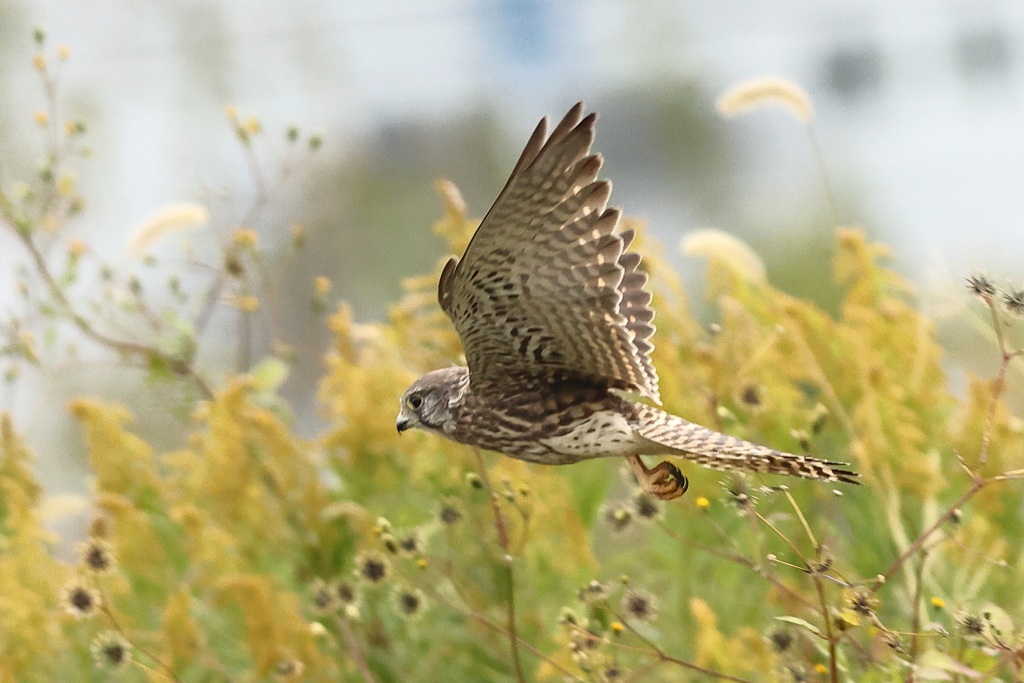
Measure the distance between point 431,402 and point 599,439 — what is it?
0.10 meters

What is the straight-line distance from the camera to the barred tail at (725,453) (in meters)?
0.36

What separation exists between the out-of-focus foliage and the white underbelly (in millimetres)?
241

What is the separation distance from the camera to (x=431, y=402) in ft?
1.66

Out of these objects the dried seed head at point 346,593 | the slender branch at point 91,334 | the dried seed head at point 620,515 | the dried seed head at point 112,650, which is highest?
the slender branch at point 91,334

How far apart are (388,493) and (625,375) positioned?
575mm

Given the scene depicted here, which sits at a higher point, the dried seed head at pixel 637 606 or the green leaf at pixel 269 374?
the green leaf at pixel 269 374

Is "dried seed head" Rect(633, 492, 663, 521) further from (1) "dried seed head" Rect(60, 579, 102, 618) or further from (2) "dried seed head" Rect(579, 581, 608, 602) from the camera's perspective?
(1) "dried seed head" Rect(60, 579, 102, 618)

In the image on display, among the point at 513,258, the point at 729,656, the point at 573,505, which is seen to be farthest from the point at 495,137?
the point at 513,258

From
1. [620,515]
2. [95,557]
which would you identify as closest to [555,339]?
[620,515]

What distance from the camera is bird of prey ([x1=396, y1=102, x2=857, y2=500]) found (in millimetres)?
429

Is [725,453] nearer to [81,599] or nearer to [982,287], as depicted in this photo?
[982,287]

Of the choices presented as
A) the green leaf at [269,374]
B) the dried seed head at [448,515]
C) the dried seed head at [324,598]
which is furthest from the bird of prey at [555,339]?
the green leaf at [269,374]

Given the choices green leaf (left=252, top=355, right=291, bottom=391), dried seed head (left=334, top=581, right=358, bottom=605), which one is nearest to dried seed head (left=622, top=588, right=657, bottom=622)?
dried seed head (left=334, top=581, right=358, bottom=605)

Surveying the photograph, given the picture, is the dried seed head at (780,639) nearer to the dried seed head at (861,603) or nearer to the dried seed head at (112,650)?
the dried seed head at (861,603)
